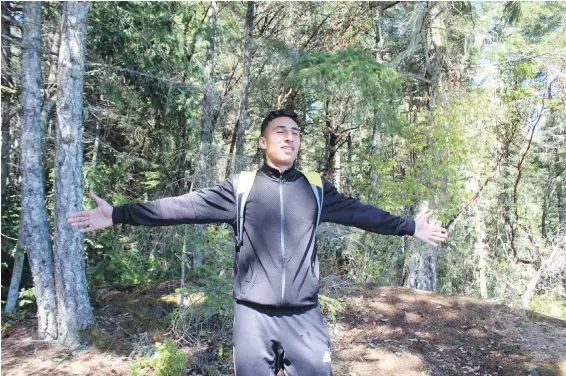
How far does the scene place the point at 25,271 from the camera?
8.59 metres

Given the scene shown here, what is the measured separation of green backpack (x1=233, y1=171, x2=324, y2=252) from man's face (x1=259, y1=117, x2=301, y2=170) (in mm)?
146

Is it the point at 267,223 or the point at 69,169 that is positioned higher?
the point at 69,169

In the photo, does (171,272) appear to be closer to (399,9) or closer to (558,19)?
(399,9)

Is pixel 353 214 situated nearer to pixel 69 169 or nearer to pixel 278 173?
pixel 278 173

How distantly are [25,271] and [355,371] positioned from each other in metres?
7.80

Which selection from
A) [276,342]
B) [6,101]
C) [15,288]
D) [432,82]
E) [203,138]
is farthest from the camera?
[432,82]

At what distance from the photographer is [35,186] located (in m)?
5.23

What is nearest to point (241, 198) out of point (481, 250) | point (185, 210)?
point (185, 210)

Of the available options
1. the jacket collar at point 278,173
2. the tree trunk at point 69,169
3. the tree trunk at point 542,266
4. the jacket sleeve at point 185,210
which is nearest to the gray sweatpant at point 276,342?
the jacket sleeve at point 185,210

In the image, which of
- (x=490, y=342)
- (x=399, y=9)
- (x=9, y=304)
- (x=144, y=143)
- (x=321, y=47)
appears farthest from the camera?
(x=399, y=9)

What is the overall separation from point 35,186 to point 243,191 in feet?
14.1

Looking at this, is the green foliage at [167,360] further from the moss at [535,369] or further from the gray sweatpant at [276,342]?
the moss at [535,369]

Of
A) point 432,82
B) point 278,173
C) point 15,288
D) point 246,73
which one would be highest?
point 246,73

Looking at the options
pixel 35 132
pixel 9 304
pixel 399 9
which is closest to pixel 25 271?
pixel 9 304
